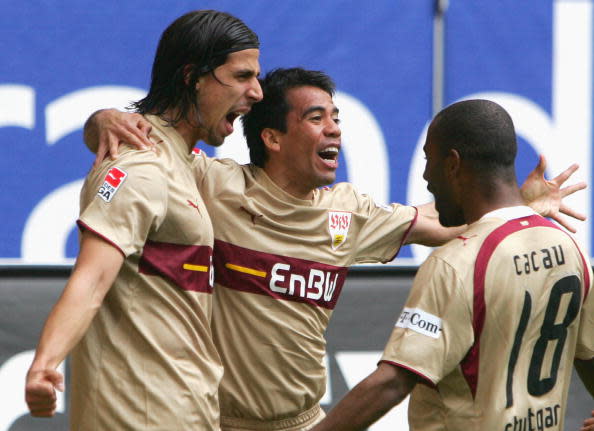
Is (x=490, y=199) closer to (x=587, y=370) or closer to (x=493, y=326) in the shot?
(x=493, y=326)

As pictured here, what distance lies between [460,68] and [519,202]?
2419mm

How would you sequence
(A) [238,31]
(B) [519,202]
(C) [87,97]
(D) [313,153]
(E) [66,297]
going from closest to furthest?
1. (E) [66,297]
2. (B) [519,202]
3. (A) [238,31]
4. (D) [313,153]
5. (C) [87,97]

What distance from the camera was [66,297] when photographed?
2717 millimetres

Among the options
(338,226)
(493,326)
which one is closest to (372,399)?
(493,326)

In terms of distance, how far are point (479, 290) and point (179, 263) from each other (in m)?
0.91

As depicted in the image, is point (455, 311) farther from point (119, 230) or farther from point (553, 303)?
point (119, 230)

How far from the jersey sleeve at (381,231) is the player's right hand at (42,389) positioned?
1649mm

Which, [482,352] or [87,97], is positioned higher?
[87,97]

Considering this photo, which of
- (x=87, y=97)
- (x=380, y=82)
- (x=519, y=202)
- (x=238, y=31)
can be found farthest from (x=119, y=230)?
(x=380, y=82)

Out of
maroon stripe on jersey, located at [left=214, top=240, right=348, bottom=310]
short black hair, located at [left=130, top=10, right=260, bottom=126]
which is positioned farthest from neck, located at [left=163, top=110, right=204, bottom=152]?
maroon stripe on jersey, located at [left=214, top=240, right=348, bottom=310]

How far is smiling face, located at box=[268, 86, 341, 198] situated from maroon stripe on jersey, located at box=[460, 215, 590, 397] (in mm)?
1241

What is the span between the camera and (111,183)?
9.51ft

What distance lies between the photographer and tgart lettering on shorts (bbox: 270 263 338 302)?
12.2 ft

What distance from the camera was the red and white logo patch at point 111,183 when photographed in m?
2.88
